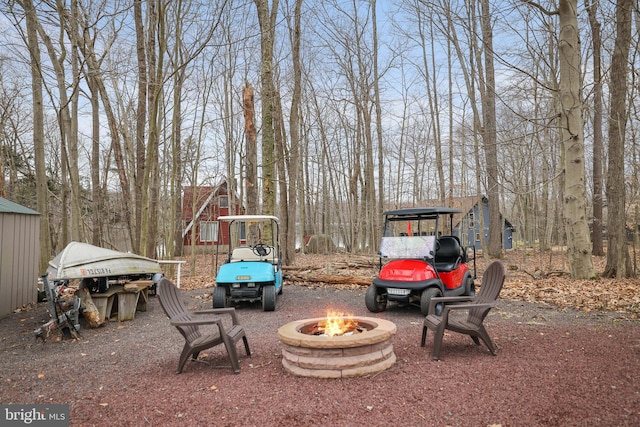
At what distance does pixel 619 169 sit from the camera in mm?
10266

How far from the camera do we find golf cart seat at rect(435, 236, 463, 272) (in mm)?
7922

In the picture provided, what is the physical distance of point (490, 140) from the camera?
1638 centimetres

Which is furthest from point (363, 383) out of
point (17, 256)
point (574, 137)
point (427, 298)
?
point (574, 137)

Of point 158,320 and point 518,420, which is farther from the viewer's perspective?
point 158,320

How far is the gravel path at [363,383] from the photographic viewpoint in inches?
128

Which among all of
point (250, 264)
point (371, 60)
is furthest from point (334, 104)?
point (250, 264)

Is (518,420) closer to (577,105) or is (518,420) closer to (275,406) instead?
(275,406)

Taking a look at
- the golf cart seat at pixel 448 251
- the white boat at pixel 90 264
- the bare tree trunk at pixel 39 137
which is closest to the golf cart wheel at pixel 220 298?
the white boat at pixel 90 264

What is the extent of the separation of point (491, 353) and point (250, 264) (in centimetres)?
504

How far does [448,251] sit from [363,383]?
4689 millimetres

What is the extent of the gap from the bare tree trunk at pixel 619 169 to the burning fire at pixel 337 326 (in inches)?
329

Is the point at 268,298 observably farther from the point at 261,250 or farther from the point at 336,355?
the point at 336,355

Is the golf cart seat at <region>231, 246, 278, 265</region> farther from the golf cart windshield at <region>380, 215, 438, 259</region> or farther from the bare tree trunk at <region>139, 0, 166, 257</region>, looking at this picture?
the bare tree trunk at <region>139, 0, 166, 257</region>

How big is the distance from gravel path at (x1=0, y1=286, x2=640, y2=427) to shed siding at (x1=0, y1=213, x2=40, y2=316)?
2671mm
